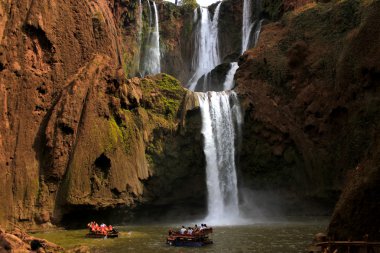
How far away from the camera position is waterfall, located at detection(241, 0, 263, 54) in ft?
201

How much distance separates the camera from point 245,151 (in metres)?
44.5

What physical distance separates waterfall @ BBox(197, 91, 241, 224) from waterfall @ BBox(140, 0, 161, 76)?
21.4 meters

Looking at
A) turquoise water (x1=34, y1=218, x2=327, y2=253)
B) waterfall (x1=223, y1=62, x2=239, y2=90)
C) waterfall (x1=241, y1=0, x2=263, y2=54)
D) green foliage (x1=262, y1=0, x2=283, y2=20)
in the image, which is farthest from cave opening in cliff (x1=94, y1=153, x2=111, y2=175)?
green foliage (x1=262, y1=0, x2=283, y2=20)

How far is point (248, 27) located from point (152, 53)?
14.3 m

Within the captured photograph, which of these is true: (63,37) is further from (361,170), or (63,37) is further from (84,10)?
(361,170)

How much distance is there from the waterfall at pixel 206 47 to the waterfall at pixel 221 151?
870 inches

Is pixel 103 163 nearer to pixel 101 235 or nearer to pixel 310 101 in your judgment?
pixel 101 235

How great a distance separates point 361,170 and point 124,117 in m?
26.5

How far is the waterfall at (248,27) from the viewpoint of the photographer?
2416 inches

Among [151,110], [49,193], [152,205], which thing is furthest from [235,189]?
[49,193]

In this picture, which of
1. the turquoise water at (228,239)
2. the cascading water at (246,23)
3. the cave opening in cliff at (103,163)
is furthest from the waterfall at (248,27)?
the turquoise water at (228,239)

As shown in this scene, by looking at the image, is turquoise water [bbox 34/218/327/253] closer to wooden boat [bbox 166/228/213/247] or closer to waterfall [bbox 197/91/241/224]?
wooden boat [bbox 166/228/213/247]

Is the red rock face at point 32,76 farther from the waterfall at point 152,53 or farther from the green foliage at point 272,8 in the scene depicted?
the green foliage at point 272,8

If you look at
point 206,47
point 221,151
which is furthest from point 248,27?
point 221,151
